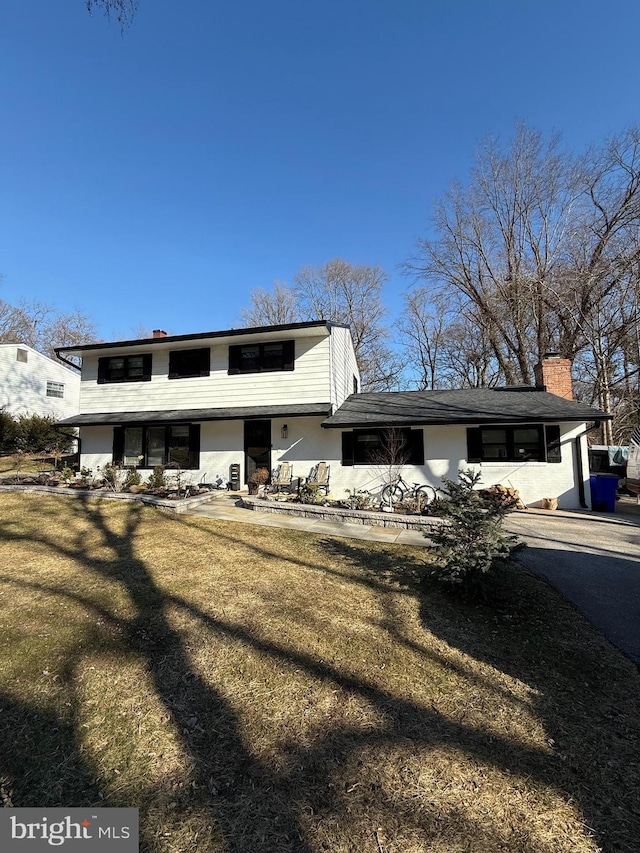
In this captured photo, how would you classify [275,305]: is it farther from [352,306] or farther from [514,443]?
[514,443]

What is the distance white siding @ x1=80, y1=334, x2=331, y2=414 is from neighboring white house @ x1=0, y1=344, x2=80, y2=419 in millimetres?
9780

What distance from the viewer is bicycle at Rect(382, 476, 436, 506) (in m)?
10.8

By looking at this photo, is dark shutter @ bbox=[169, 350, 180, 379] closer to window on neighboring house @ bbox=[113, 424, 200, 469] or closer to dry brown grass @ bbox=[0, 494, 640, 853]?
window on neighboring house @ bbox=[113, 424, 200, 469]

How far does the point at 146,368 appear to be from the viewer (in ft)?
44.0

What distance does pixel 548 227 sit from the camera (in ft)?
65.1

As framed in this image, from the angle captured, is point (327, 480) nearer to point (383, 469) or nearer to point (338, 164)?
point (383, 469)

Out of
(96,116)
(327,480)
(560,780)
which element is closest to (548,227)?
(327,480)

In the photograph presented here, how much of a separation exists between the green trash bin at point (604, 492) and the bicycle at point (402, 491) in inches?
168

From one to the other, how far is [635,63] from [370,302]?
16.9 metres

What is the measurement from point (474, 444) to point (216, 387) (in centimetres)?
850

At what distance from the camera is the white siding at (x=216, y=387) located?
39.0 feet

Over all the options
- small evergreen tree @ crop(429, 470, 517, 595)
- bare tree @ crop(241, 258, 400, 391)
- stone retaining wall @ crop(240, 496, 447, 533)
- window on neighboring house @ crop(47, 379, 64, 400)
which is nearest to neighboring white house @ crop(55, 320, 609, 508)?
stone retaining wall @ crop(240, 496, 447, 533)

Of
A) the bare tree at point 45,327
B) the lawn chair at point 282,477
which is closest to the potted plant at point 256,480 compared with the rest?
the lawn chair at point 282,477

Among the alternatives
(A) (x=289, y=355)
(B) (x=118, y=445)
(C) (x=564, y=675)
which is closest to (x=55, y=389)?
(B) (x=118, y=445)
